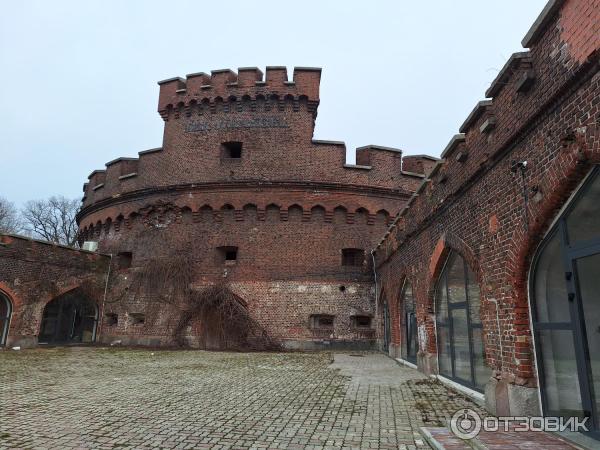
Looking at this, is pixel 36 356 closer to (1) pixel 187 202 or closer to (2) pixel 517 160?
(1) pixel 187 202

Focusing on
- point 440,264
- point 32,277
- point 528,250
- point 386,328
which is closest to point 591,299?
point 528,250

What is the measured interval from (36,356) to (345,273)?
33.5ft

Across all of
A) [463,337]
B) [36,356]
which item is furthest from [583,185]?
[36,356]

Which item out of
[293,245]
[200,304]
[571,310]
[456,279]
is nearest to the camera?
[571,310]

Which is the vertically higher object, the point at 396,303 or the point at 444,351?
the point at 396,303

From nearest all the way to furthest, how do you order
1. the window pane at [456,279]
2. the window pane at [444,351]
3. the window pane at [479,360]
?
the window pane at [479,360]
the window pane at [456,279]
the window pane at [444,351]

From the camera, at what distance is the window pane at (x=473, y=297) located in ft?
21.5

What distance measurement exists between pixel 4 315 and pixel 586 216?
17.2m

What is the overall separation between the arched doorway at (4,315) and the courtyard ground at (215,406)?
5644mm

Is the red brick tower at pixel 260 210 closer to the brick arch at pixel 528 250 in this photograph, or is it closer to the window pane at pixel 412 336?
the window pane at pixel 412 336

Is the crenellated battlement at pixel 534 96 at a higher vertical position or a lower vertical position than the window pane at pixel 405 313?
higher

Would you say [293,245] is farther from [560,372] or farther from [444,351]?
[560,372]

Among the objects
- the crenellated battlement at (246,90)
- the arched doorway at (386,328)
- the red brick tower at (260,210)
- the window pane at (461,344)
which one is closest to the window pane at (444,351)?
the window pane at (461,344)

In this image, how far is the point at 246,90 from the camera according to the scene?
56.9 feet
